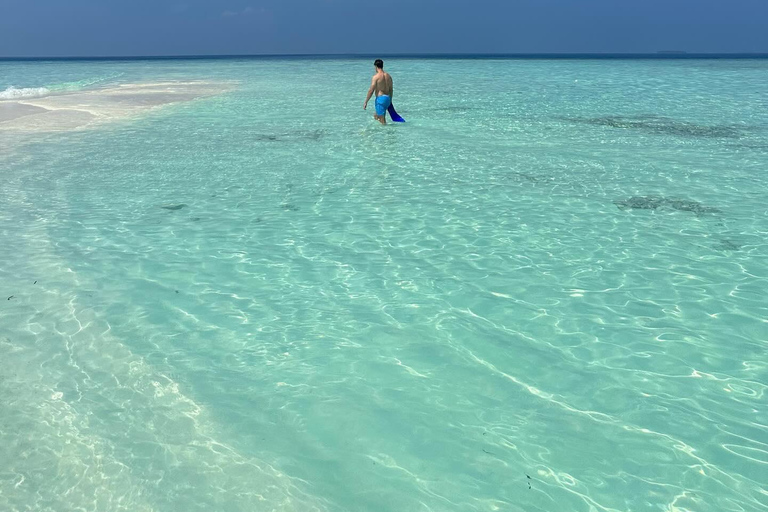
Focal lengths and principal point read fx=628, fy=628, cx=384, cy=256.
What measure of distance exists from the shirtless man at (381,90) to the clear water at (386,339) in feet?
16.4

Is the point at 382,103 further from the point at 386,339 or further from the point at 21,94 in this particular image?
the point at 21,94

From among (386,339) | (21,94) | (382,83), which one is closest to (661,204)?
(386,339)

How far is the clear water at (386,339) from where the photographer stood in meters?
3.52

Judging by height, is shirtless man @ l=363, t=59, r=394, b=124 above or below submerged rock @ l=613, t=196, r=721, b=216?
above

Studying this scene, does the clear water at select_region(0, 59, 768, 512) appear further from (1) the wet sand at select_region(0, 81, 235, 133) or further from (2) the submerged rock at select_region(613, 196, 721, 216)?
(1) the wet sand at select_region(0, 81, 235, 133)

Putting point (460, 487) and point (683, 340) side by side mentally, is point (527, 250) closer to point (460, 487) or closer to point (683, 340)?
point (683, 340)

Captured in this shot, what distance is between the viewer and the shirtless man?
15594 millimetres

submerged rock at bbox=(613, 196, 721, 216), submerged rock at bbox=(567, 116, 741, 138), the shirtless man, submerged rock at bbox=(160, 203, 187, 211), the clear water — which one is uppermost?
the shirtless man

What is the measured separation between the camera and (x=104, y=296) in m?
5.94

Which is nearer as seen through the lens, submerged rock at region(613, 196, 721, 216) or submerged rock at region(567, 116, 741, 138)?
submerged rock at region(613, 196, 721, 216)

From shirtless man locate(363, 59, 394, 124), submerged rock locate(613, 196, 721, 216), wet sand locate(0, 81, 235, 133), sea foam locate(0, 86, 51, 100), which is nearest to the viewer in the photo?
submerged rock locate(613, 196, 721, 216)

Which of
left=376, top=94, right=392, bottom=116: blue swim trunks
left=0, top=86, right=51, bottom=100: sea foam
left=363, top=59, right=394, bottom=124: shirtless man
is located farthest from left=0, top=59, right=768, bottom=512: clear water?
left=0, top=86, right=51, bottom=100: sea foam

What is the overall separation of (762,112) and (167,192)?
17.6m

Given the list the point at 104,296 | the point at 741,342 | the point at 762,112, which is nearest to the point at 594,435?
the point at 741,342
